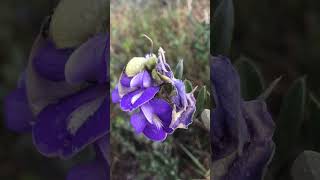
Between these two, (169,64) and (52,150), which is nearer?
(169,64)

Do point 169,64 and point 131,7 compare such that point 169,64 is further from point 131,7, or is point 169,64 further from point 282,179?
point 282,179

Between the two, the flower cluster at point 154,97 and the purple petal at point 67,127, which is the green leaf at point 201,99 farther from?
the purple petal at point 67,127

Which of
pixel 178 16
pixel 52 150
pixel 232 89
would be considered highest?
pixel 178 16

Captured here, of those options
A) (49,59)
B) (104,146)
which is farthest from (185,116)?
(49,59)

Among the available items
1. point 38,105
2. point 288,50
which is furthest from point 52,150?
point 288,50

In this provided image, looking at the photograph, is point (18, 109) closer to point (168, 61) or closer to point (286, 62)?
point (168, 61)

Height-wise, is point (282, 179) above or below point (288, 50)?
below

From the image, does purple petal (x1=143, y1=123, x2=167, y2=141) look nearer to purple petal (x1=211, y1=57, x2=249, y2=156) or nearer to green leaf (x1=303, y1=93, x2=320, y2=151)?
purple petal (x1=211, y1=57, x2=249, y2=156)

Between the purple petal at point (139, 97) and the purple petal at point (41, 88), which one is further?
the purple petal at point (41, 88)

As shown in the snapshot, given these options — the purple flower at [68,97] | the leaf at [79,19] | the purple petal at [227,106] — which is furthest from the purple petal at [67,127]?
the purple petal at [227,106]
